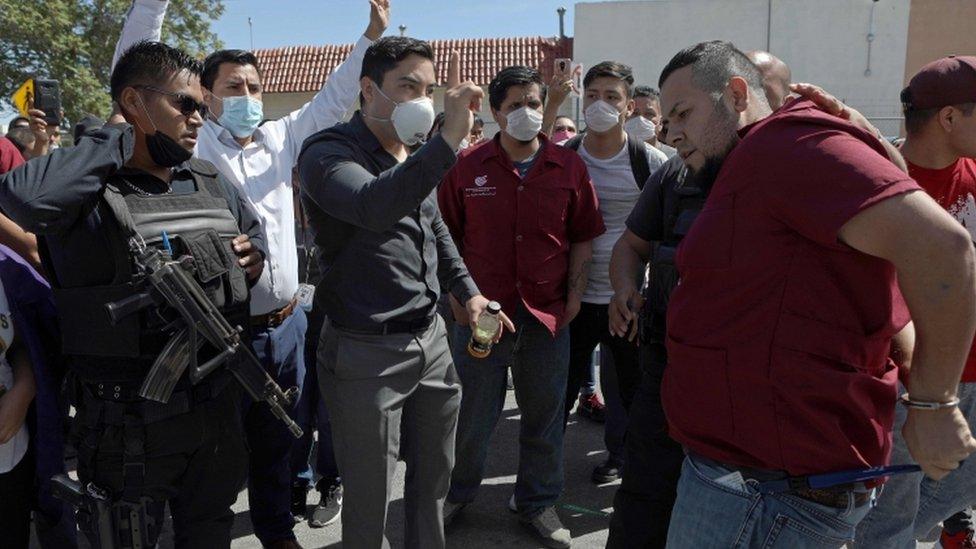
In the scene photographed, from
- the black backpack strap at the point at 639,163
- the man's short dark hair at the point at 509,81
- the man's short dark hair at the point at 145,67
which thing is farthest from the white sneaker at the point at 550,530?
the man's short dark hair at the point at 145,67

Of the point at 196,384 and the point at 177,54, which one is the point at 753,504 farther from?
the point at 177,54

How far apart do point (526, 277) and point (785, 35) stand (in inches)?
830

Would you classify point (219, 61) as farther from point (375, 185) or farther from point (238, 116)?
point (375, 185)

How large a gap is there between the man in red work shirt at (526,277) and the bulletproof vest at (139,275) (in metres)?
1.41

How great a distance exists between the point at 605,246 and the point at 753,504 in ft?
7.65

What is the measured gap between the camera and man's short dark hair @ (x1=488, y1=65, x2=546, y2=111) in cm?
369

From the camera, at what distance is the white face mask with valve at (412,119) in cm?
251

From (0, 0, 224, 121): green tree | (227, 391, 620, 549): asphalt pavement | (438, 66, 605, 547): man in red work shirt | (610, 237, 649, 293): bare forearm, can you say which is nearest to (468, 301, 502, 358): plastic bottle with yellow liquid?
(610, 237, 649, 293): bare forearm

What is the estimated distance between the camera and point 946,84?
235 cm

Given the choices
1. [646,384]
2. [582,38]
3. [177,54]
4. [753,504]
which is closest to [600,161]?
[646,384]

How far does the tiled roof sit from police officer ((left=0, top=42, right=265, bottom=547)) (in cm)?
2004

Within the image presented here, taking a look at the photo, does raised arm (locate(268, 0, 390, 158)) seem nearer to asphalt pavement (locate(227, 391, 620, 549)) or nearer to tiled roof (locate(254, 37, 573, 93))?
asphalt pavement (locate(227, 391, 620, 549))

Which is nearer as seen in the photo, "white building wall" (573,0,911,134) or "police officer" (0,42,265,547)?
"police officer" (0,42,265,547)

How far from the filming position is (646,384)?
2.72 metres
